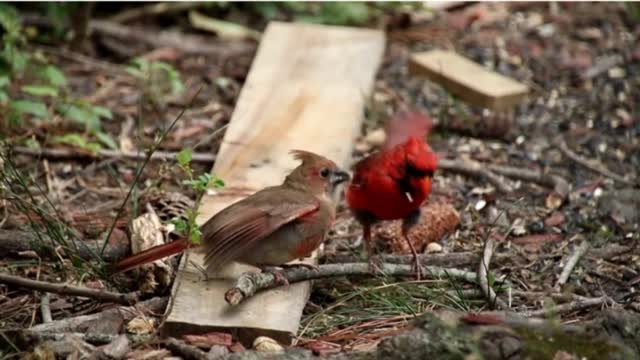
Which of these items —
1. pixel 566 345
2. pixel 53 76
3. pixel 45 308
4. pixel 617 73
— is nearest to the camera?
pixel 566 345

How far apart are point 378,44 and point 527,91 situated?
0.87 meters

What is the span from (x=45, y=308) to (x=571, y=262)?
2.04 meters

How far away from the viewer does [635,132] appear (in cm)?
668

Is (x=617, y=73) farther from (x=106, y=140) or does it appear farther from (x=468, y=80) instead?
(x=106, y=140)

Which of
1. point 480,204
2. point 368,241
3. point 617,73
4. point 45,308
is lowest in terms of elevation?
point 617,73

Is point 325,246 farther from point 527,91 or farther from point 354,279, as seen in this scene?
point 527,91

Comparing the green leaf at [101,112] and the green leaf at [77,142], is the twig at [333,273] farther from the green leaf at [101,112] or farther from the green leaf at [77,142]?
the green leaf at [101,112]

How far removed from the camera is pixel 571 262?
5062mm

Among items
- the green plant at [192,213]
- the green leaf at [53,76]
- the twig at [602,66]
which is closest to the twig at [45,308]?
the green plant at [192,213]

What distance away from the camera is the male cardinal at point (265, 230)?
4.50m

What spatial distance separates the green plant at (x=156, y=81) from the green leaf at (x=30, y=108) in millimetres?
524

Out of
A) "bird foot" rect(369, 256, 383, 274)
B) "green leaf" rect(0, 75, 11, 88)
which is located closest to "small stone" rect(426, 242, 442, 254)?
"bird foot" rect(369, 256, 383, 274)

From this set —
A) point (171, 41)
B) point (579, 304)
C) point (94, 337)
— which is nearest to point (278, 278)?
point (94, 337)

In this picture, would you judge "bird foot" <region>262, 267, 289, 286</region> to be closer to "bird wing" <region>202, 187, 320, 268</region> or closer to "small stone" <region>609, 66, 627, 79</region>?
"bird wing" <region>202, 187, 320, 268</region>
